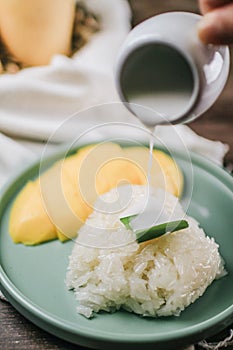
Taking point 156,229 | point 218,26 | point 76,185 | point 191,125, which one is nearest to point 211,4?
point 218,26

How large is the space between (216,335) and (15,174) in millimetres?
732

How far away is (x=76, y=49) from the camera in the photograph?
2.67m

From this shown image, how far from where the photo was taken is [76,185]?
1.93 metres

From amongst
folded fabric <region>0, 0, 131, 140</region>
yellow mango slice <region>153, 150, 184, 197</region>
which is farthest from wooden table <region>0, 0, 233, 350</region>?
folded fabric <region>0, 0, 131, 140</region>

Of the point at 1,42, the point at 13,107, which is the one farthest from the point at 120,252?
the point at 1,42

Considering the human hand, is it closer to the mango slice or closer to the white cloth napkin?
the mango slice

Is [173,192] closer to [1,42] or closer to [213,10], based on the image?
[213,10]

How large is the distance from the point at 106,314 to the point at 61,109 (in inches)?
34.1

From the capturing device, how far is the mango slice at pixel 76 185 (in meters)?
1.87

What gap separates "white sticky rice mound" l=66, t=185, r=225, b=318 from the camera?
5.39ft

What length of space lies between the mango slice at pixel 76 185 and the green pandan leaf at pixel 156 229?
21 centimetres

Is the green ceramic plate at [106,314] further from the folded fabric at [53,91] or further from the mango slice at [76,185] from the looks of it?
the folded fabric at [53,91]

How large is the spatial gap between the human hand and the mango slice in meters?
0.58

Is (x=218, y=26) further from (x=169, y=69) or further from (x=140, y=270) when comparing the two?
(x=140, y=270)
